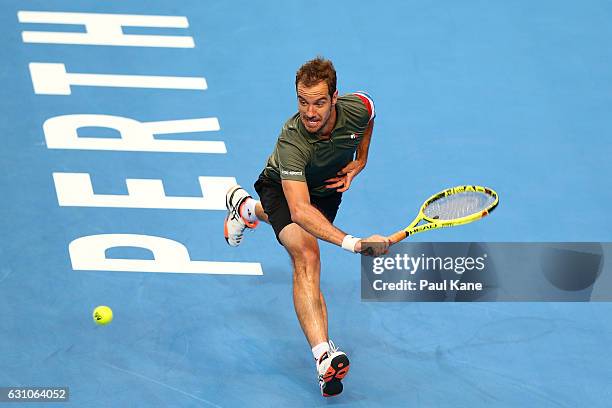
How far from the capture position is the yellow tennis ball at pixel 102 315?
8766mm

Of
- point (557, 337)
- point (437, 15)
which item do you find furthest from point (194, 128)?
point (557, 337)

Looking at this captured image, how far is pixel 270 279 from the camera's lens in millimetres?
9578

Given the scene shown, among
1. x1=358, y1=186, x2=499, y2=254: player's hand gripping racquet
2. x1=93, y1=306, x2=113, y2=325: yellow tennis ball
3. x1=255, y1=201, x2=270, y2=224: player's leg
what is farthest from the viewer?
x1=255, y1=201, x2=270, y2=224: player's leg

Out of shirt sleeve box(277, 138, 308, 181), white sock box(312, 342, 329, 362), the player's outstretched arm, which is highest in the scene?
shirt sleeve box(277, 138, 308, 181)

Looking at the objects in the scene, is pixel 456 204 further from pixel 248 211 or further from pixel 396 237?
pixel 248 211

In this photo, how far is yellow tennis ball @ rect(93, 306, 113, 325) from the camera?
8.77 meters

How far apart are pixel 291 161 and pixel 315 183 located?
61 centimetres

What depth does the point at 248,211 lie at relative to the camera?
374 inches

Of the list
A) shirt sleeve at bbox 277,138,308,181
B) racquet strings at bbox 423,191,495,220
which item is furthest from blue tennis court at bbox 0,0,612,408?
shirt sleeve at bbox 277,138,308,181

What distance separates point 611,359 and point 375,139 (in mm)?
3662

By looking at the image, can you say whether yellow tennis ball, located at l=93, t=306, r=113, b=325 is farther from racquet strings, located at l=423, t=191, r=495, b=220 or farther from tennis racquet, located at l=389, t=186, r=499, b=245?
racquet strings, located at l=423, t=191, r=495, b=220

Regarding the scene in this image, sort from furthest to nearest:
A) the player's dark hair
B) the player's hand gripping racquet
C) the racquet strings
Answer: the racquet strings < the player's hand gripping racquet < the player's dark hair

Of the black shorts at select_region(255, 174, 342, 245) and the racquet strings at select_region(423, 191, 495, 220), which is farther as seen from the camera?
the black shorts at select_region(255, 174, 342, 245)

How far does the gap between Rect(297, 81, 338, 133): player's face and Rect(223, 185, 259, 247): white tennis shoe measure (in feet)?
5.18
